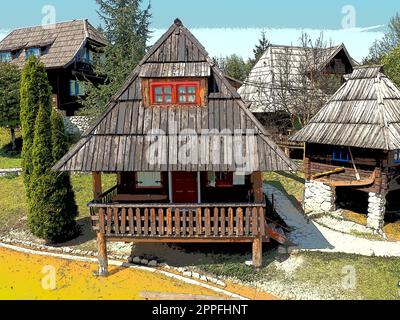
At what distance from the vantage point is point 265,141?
11031 millimetres

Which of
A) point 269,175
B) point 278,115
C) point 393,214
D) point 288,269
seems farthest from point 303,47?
point 288,269

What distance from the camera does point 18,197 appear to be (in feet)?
64.2

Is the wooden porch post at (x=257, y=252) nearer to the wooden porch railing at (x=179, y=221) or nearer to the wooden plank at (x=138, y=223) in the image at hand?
the wooden porch railing at (x=179, y=221)

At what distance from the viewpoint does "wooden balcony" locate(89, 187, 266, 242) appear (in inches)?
437

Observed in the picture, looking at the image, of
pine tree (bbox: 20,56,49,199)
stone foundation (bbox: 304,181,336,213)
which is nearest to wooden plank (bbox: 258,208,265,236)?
stone foundation (bbox: 304,181,336,213)

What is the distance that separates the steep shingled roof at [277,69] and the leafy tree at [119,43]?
1040 centimetres

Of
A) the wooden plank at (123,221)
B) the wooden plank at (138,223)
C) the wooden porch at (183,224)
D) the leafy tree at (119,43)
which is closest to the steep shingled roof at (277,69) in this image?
the leafy tree at (119,43)

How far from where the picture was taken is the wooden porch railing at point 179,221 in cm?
1109

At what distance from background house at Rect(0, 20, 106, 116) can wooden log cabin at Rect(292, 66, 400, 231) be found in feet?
65.3

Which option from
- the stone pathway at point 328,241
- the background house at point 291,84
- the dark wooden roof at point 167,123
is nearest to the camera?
the dark wooden roof at point 167,123

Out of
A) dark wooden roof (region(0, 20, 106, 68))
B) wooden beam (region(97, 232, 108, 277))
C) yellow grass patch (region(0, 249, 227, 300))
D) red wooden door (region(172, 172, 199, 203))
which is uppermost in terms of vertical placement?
dark wooden roof (region(0, 20, 106, 68))

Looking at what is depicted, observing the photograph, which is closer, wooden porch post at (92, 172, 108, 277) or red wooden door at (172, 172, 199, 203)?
wooden porch post at (92, 172, 108, 277)

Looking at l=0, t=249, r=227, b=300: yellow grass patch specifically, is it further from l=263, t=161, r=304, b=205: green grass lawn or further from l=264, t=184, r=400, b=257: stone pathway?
l=263, t=161, r=304, b=205: green grass lawn

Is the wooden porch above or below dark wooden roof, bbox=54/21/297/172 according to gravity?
below
